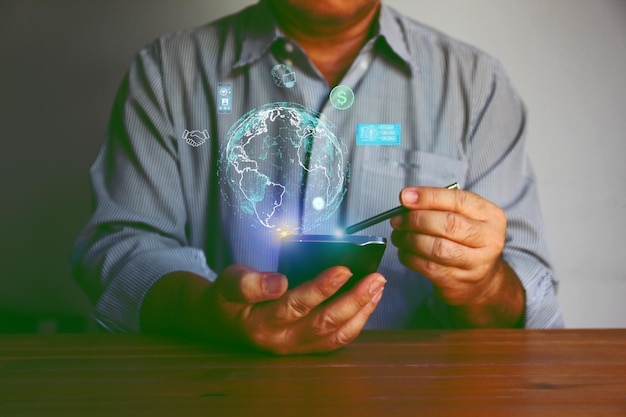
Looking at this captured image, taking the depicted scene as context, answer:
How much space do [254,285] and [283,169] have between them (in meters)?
0.38

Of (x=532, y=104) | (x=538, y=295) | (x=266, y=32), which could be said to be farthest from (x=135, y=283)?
(x=532, y=104)

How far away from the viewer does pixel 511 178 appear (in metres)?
1.02

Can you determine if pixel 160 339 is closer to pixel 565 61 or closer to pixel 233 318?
pixel 233 318

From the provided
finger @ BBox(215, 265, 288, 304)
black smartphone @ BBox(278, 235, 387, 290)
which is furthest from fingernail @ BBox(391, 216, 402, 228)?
finger @ BBox(215, 265, 288, 304)

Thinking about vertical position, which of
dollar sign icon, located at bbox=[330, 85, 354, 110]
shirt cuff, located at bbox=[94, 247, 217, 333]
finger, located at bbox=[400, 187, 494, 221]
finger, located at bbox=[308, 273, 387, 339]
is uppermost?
dollar sign icon, located at bbox=[330, 85, 354, 110]

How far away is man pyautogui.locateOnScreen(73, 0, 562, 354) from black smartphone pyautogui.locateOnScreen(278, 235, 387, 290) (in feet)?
0.72

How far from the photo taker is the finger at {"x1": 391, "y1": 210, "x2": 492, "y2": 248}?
0.73 metres

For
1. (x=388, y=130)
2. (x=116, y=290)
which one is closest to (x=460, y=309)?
(x=388, y=130)

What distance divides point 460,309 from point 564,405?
17.3 inches

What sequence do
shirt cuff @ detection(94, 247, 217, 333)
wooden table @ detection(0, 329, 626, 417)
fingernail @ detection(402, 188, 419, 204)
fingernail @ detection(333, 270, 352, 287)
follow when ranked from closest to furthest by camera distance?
wooden table @ detection(0, 329, 626, 417) → fingernail @ detection(333, 270, 352, 287) → fingernail @ detection(402, 188, 419, 204) → shirt cuff @ detection(94, 247, 217, 333)

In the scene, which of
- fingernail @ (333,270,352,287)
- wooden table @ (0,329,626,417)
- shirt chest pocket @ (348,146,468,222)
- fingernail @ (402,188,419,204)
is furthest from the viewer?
shirt chest pocket @ (348,146,468,222)

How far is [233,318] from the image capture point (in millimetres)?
654

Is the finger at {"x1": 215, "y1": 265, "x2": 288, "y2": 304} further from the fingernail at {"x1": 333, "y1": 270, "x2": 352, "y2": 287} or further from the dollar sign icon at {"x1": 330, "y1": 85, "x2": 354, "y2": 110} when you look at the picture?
the dollar sign icon at {"x1": 330, "y1": 85, "x2": 354, "y2": 110}

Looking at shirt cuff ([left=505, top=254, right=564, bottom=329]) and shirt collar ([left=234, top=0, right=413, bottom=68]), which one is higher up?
shirt collar ([left=234, top=0, right=413, bottom=68])
